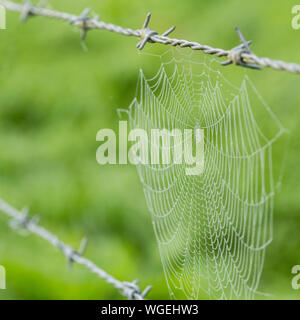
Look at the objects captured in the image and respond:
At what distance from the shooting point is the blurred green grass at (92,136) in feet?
10.0

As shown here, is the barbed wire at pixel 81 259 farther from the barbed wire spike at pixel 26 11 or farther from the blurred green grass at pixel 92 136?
the blurred green grass at pixel 92 136

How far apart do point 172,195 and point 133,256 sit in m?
0.92

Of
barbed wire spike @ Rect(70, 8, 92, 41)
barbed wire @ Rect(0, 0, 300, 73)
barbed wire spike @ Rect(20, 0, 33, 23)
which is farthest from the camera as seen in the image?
barbed wire spike @ Rect(20, 0, 33, 23)

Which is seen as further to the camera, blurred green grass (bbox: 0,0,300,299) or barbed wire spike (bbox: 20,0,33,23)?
blurred green grass (bbox: 0,0,300,299)

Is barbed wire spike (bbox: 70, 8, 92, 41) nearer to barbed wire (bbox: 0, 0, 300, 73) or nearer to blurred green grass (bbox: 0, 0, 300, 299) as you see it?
barbed wire (bbox: 0, 0, 300, 73)

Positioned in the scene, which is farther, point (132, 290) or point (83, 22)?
point (83, 22)

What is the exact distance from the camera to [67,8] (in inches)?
198

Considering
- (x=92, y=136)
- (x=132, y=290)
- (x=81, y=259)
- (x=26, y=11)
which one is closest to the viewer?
(x=132, y=290)

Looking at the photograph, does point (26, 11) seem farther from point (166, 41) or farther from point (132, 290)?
point (132, 290)

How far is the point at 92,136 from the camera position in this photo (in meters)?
4.25

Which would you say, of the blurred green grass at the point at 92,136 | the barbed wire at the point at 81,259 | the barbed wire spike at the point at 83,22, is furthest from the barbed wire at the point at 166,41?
the blurred green grass at the point at 92,136

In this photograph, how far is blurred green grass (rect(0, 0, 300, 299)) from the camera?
3.06 m

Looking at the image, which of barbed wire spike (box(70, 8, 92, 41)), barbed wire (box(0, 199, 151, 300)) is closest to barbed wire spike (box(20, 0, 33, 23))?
barbed wire spike (box(70, 8, 92, 41))

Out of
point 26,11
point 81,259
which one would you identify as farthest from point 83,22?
point 81,259
